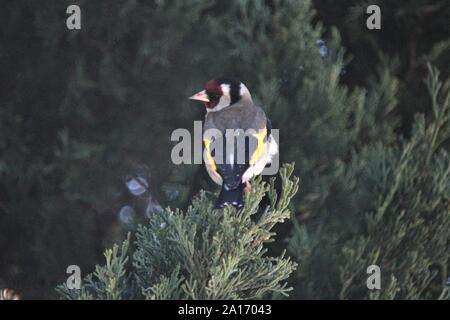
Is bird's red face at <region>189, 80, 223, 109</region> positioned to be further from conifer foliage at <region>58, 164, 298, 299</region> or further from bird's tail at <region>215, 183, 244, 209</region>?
conifer foliage at <region>58, 164, 298, 299</region>

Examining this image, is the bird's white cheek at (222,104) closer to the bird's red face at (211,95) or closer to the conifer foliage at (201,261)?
the bird's red face at (211,95)

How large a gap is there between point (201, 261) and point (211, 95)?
1.29 meters

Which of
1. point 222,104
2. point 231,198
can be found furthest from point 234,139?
point 231,198

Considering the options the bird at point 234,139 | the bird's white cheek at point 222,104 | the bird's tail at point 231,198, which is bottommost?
the bird's tail at point 231,198

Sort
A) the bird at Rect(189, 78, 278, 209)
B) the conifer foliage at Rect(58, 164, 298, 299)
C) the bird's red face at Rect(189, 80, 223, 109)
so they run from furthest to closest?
the bird's red face at Rect(189, 80, 223, 109) < the bird at Rect(189, 78, 278, 209) < the conifer foliage at Rect(58, 164, 298, 299)

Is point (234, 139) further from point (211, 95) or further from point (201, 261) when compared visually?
point (201, 261)

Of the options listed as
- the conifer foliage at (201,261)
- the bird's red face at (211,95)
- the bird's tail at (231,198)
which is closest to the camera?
the conifer foliage at (201,261)

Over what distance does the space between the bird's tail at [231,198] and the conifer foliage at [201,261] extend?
155 mm

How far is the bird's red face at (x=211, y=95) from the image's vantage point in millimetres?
3271

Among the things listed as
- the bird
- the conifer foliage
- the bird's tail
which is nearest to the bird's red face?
the bird

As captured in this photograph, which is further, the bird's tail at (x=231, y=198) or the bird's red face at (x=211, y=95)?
the bird's red face at (x=211, y=95)

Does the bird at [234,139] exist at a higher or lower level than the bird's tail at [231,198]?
higher

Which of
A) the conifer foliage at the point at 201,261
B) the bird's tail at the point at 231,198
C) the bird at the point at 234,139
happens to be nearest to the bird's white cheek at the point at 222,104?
the bird at the point at 234,139

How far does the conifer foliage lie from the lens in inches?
80.3
